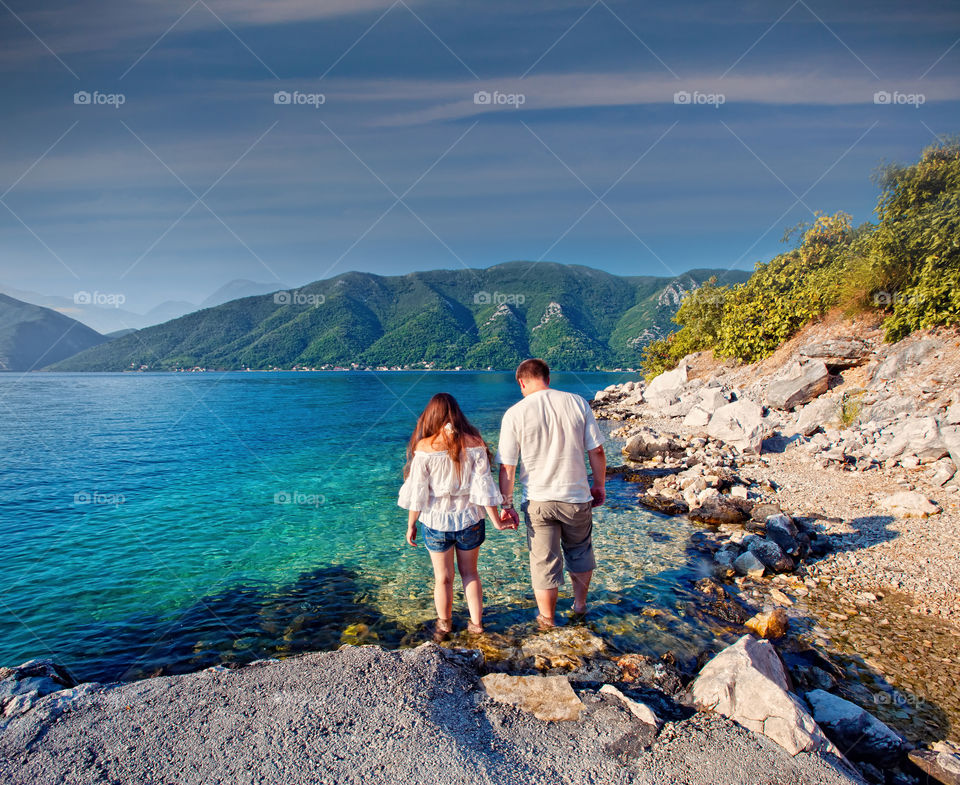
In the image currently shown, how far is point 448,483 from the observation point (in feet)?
17.7

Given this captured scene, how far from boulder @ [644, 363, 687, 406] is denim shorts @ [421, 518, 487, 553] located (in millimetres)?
26697

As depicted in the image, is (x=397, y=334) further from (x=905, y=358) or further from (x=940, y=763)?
(x=940, y=763)

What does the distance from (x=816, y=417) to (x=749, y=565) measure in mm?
10111

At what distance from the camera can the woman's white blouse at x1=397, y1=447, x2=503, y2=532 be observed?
539 centimetres

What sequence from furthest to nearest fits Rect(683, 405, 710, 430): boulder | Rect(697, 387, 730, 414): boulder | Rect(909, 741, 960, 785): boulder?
Rect(697, 387, 730, 414): boulder, Rect(683, 405, 710, 430): boulder, Rect(909, 741, 960, 785): boulder

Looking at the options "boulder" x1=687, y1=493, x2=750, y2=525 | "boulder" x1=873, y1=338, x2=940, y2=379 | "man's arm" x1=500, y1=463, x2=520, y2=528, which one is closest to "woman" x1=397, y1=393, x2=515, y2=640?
"man's arm" x1=500, y1=463, x2=520, y2=528

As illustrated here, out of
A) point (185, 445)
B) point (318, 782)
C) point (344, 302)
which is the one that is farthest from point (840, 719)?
point (344, 302)

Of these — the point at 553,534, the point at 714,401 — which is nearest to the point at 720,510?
the point at 553,534

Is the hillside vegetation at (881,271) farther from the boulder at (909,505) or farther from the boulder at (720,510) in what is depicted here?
the boulder at (720,510)

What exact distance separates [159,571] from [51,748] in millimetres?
7200

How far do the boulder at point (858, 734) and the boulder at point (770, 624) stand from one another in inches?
76.3

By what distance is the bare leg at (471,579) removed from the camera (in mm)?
5727

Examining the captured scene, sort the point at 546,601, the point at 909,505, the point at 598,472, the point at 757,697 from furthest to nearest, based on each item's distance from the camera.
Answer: the point at 909,505 < the point at 546,601 < the point at 598,472 < the point at 757,697

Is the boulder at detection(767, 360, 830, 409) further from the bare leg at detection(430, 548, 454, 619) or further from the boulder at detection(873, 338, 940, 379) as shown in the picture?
the bare leg at detection(430, 548, 454, 619)
